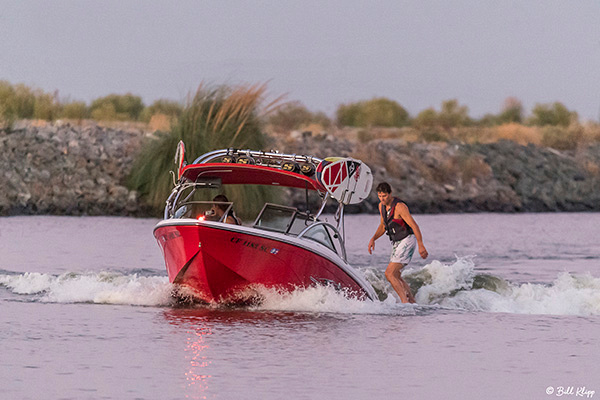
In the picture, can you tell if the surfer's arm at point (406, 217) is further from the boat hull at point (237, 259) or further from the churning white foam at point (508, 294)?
the boat hull at point (237, 259)

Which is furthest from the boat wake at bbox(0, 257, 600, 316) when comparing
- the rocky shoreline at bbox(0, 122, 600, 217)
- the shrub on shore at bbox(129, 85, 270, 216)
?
the rocky shoreline at bbox(0, 122, 600, 217)

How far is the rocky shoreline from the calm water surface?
13.1 m

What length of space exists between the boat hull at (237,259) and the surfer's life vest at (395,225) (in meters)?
1.64

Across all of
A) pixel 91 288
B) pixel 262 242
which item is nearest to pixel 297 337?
pixel 262 242

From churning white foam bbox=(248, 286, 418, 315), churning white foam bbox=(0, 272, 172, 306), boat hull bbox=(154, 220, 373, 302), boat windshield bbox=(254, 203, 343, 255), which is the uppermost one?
boat windshield bbox=(254, 203, 343, 255)

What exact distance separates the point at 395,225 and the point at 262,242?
2.83m

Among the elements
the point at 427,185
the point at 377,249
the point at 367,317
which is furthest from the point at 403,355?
the point at 427,185

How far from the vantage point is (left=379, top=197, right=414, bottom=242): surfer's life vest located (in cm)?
1628

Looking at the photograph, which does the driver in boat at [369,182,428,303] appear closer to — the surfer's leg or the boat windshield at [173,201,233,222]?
the surfer's leg

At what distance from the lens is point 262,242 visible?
46.5 feet

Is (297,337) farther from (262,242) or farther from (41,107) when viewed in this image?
(41,107)

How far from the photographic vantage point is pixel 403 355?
37.0 ft

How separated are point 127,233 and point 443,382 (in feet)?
63.8

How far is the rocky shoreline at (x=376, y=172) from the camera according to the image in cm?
3575
